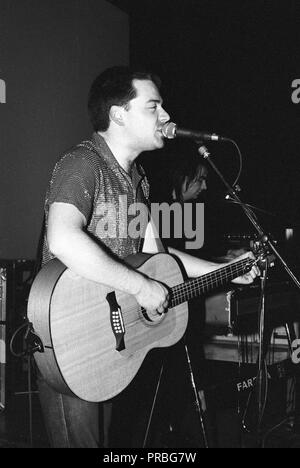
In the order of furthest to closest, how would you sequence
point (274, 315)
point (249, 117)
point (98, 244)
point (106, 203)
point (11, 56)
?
point (249, 117), point (11, 56), point (274, 315), point (106, 203), point (98, 244)

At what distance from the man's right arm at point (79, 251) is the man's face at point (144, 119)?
1.90 ft

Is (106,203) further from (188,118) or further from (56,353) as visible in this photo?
(188,118)

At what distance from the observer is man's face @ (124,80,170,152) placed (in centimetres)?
237

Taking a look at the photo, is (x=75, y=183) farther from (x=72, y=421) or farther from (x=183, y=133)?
(x=72, y=421)

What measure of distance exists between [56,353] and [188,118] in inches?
158

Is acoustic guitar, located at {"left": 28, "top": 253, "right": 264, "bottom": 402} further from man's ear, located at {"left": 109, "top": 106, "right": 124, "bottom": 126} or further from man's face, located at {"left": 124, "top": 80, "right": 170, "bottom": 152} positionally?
man's ear, located at {"left": 109, "top": 106, "right": 124, "bottom": 126}

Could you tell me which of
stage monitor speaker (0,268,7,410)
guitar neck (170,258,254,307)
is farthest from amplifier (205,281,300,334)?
stage monitor speaker (0,268,7,410)

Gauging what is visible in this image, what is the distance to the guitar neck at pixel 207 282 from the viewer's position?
2467 mm

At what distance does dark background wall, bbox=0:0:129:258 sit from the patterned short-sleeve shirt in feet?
8.76

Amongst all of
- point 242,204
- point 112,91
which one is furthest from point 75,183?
point 242,204

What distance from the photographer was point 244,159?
543 centimetres

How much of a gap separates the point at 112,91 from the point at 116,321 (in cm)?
107

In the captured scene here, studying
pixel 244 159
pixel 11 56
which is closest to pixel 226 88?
pixel 244 159

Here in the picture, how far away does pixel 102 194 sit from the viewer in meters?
2.17
